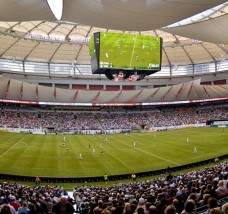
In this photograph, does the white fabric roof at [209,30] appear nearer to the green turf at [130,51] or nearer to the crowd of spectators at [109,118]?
the green turf at [130,51]

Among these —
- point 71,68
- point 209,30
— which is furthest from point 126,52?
point 71,68

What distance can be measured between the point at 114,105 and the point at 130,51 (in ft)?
156

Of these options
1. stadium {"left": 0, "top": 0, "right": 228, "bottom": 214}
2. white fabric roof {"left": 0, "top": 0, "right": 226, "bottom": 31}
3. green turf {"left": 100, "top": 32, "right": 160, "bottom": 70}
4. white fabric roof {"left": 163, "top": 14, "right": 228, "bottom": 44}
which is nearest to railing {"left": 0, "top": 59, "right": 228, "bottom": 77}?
stadium {"left": 0, "top": 0, "right": 228, "bottom": 214}

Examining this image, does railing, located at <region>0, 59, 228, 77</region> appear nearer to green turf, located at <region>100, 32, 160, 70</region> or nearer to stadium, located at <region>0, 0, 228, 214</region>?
stadium, located at <region>0, 0, 228, 214</region>

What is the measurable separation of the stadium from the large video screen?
15cm

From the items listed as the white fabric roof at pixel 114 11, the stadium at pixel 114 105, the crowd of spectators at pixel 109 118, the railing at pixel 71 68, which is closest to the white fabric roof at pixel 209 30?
the stadium at pixel 114 105

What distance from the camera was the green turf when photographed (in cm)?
4050

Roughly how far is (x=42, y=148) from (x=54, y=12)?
29.7 meters

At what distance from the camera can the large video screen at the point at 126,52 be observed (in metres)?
40.1

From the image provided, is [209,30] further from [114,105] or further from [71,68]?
[71,68]

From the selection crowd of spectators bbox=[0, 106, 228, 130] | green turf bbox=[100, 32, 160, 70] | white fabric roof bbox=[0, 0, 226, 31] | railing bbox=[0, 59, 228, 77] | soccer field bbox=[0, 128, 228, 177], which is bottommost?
soccer field bbox=[0, 128, 228, 177]

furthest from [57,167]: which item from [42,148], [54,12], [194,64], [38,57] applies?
[194,64]

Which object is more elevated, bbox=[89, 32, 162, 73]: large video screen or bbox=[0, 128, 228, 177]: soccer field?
bbox=[89, 32, 162, 73]: large video screen

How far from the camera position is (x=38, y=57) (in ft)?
271
